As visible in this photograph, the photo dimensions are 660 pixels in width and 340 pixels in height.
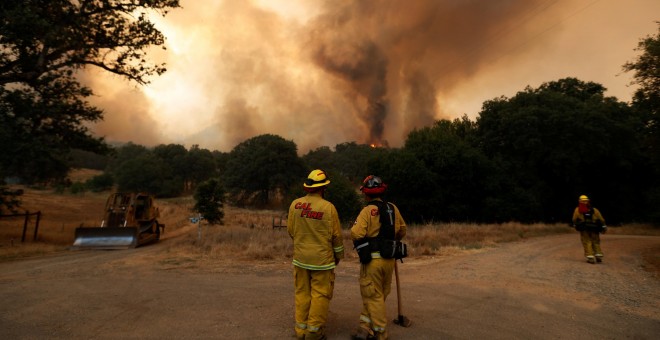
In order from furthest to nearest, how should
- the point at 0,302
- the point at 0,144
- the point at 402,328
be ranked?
the point at 0,144, the point at 0,302, the point at 402,328

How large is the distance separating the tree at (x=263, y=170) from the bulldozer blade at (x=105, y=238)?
5045 cm

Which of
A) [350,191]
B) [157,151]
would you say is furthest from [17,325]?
[157,151]

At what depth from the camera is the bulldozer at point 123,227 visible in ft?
54.4

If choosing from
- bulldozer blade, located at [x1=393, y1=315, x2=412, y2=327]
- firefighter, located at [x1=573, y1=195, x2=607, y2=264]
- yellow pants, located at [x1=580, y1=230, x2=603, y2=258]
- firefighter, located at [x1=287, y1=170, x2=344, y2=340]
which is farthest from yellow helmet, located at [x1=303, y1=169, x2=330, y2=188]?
yellow pants, located at [x1=580, y1=230, x2=603, y2=258]

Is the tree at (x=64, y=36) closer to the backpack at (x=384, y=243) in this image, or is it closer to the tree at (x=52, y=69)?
the tree at (x=52, y=69)

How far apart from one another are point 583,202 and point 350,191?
87.1ft

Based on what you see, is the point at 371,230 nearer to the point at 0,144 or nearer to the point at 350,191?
the point at 0,144

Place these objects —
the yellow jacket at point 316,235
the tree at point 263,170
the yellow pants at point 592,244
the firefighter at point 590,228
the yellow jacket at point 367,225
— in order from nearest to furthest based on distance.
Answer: the yellow jacket at point 316,235 < the yellow jacket at point 367,225 < the firefighter at point 590,228 < the yellow pants at point 592,244 < the tree at point 263,170

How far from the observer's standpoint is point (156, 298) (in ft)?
23.9

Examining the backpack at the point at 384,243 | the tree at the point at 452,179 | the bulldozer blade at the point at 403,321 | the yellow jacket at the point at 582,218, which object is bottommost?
the bulldozer blade at the point at 403,321

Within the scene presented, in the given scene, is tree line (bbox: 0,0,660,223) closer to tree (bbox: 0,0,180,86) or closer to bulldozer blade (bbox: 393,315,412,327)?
tree (bbox: 0,0,180,86)

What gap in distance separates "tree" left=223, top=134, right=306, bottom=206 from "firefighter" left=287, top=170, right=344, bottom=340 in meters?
62.8

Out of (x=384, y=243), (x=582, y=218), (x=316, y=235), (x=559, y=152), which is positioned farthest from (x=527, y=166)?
(x=316, y=235)

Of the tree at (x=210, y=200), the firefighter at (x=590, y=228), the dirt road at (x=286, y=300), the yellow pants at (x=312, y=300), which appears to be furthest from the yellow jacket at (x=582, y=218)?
the tree at (x=210, y=200)
